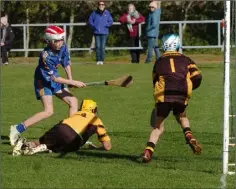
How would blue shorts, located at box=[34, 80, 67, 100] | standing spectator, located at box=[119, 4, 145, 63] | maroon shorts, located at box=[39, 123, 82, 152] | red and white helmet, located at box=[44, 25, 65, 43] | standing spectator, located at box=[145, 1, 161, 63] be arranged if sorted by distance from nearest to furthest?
1. maroon shorts, located at box=[39, 123, 82, 152]
2. red and white helmet, located at box=[44, 25, 65, 43]
3. blue shorts, located at box=[34, 80, 67, 100]
4. standing spectator, located at box=[145, 1, 161, 63]
5. standing spectator, located at box=[119, 4, 145, 63]

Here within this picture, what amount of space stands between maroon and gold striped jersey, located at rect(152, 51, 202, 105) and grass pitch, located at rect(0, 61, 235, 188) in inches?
30.1

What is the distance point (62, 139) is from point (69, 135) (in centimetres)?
11

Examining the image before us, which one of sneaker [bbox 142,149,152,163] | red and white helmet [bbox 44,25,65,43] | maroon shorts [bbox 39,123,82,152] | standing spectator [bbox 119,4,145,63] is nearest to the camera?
sneaker [bbox 142,149,152,163]

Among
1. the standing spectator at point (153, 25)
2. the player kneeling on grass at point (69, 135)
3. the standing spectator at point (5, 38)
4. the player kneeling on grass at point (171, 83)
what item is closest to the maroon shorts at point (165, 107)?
the player kneeling on grass at point (171, 83)

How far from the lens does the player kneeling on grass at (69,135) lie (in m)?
10.9

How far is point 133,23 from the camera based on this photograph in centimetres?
2730

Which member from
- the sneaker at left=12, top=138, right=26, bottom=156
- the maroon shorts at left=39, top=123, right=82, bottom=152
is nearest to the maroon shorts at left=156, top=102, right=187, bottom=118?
the maroon shorts at left=39, top=123, right=82, bottom=152

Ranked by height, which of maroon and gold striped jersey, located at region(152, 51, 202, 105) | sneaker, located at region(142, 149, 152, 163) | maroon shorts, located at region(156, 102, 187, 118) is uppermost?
maroon and gold striped jersey, located at region(152, 51, 202, 105)

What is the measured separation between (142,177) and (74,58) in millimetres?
23069

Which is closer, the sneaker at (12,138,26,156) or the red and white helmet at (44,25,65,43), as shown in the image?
the sneaker at (12,138,26,156)

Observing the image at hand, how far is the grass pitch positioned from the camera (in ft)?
30.3

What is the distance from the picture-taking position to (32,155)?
429 inches

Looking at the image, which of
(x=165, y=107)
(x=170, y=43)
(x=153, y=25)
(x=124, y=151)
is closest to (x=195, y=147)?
(x=165, y=107)

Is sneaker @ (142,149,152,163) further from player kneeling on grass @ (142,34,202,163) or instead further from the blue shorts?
the blue shorts
